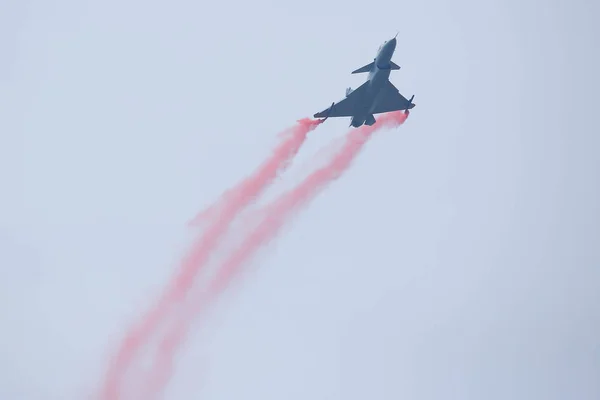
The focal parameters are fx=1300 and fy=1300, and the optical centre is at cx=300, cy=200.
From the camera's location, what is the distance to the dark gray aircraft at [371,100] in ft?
332

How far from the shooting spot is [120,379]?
101m

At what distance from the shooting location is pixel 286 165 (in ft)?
349

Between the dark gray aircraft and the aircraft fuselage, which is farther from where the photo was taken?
the dark gray aircraft

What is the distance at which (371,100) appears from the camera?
338ft

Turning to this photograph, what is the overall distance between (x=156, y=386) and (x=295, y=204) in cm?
1866

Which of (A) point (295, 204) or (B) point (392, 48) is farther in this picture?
(A) point (295, 204)

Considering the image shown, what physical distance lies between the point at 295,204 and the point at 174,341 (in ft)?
49.1

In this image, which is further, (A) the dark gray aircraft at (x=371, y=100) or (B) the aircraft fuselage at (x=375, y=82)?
(A) the dark gray aircraft at (x=371, y=100)

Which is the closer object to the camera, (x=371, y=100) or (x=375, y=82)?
(x=375, y=82)

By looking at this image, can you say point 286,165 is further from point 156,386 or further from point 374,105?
point 156,386

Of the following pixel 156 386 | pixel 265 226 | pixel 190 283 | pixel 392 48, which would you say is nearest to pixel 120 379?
pixel 156 386

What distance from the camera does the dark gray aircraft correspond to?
101m

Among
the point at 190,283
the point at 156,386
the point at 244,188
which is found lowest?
the point at 156,386

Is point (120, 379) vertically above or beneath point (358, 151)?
beneath
